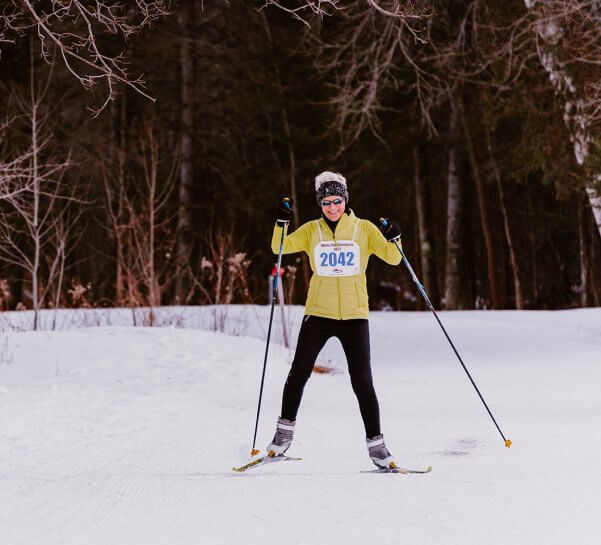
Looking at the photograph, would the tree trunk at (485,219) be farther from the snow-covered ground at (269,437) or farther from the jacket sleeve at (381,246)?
the jacket sleeve at (381,246)

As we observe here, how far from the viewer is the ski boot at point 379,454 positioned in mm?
4797

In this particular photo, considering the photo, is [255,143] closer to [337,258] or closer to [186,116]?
[186,116]

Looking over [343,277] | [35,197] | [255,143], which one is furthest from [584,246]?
[343,277]

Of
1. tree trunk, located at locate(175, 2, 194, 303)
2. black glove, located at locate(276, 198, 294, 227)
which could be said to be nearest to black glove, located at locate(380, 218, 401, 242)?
black glove, located at locate(276, 198, 294, 227)

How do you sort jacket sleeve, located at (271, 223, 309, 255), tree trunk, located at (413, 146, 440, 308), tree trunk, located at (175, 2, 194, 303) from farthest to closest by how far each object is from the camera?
tree trunk, located at (175, 2, 194, 303) → tree trunk, located at (413, 146, 440, 308) → jacket sleeve, located at (271, 223, 309, 255)

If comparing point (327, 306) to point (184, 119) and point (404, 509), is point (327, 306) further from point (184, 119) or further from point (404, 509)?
point (184, 119)

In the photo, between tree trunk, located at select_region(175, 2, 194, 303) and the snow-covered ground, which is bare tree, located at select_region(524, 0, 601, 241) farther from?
tree trunk, located at select_region(175, 2, 194, 303)

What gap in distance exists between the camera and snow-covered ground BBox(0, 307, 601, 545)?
371 cm

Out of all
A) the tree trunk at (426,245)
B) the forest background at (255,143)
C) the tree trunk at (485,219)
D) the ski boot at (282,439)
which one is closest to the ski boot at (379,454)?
the ski boot at (282,439)

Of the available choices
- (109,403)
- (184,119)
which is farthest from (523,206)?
(109,403)

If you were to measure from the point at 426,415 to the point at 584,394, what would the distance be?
179 cm

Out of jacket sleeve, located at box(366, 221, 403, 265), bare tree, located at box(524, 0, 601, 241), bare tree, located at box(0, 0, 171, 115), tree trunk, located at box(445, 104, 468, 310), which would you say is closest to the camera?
jacket sleeve, located at box(366, 221, 403, 265)

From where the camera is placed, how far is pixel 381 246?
16.9 feet

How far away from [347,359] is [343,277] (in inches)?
21.4
